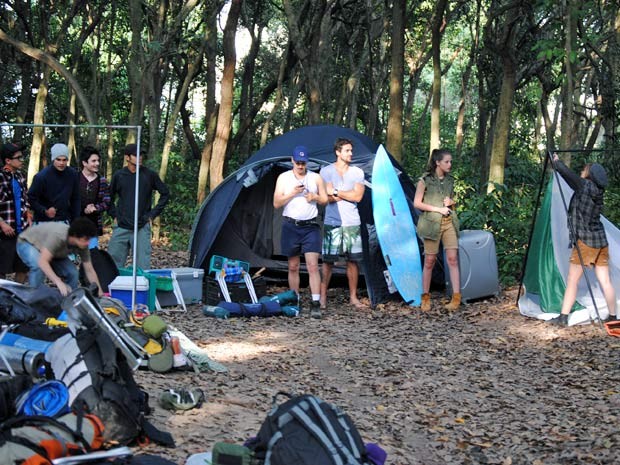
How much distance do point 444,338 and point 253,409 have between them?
341 centimetres

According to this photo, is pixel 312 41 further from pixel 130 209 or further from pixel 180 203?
pixel 130 209

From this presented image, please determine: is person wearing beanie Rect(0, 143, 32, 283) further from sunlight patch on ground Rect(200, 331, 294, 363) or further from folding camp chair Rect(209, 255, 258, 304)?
folding camp chair Rect(209, 255, 258, 304)

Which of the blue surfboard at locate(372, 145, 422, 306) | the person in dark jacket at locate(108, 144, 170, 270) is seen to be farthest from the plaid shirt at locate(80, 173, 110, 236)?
the blue surfboard at locate(372, 145, 422, 306)

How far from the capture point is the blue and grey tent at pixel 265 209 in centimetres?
1088

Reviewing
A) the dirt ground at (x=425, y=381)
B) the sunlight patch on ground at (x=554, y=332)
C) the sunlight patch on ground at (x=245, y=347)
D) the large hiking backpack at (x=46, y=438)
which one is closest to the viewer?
the large hiking backpack at (x=46, y=438)

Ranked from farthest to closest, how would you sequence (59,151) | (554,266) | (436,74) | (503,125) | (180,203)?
(180,203)
(436,74)
(503,125)
(554,266)
(59,151)

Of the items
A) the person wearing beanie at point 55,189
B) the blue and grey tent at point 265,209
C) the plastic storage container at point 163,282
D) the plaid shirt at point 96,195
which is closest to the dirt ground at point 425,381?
the plastic storage container at point 163,282

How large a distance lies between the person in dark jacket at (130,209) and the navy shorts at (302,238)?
4.73 feet

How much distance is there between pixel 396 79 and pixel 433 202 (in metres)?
4.05

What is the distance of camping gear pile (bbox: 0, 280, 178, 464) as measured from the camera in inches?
160

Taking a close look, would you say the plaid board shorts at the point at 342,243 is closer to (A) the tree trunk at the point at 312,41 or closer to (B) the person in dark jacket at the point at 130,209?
(B) the person in dark jacket at the point at 130,209

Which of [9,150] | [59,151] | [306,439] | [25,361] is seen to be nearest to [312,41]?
[59,151]

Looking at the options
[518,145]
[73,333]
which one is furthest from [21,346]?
[518,145]

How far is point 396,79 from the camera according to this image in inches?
539
